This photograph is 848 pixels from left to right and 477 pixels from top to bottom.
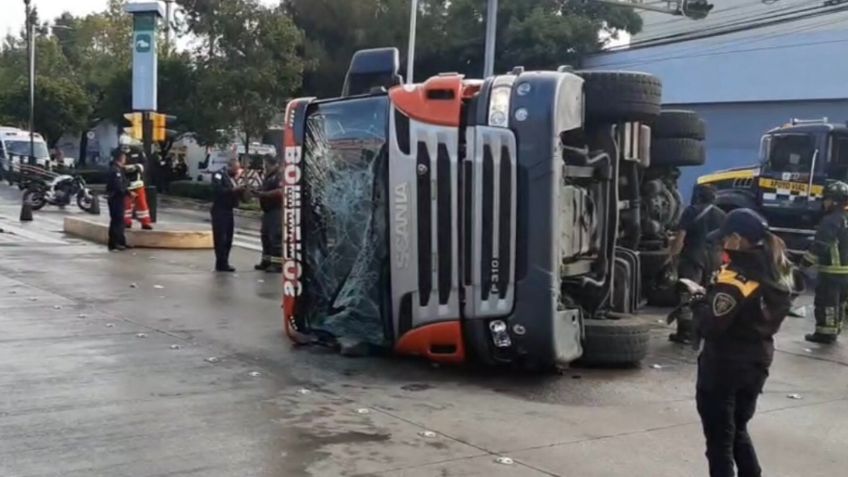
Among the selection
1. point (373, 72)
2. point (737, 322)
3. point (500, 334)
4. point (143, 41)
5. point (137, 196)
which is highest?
point (143, 41)

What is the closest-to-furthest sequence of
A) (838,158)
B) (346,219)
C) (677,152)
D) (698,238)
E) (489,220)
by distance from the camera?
(489,220) < (346,219) < (698,238) < (677,152) < (838,158)

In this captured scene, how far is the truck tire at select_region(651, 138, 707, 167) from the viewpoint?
12898 millimetres

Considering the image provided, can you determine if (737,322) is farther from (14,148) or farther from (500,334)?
(14,148)

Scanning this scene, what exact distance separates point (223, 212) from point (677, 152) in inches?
255

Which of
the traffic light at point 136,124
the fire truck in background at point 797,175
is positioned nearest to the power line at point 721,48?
the fire truck in background at point 797,175

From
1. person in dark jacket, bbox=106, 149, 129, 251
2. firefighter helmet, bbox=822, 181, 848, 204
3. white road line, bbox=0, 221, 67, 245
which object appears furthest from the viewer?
white road line, bbox=0, 221, 67, 245

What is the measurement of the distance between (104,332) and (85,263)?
6113 mm

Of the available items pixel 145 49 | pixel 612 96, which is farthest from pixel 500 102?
pixel 145 49

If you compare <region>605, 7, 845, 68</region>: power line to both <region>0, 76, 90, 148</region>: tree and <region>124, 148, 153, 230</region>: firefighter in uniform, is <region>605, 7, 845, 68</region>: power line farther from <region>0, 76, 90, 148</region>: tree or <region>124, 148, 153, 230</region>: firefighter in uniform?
<region>0, 76, 90, 148</region>: tree

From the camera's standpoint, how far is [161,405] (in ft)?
23.9

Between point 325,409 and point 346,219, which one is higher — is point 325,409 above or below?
below

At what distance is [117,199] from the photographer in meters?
17.7

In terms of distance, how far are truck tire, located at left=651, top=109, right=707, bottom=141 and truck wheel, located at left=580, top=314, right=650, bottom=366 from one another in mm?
4405

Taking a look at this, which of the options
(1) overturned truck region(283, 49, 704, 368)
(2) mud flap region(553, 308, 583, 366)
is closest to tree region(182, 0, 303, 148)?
(1) overturned truck region(283, 49, 704, 368)
